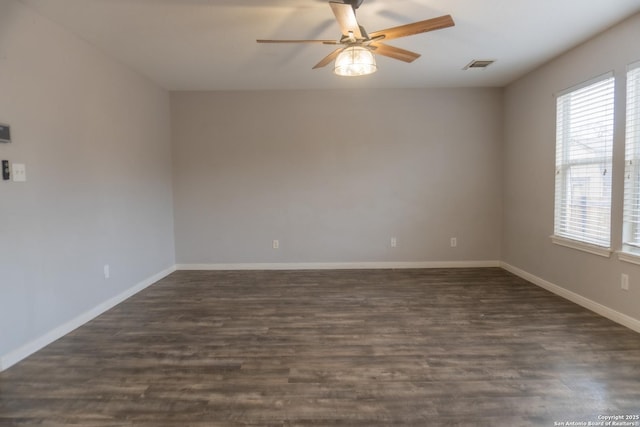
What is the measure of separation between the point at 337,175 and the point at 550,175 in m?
2.56

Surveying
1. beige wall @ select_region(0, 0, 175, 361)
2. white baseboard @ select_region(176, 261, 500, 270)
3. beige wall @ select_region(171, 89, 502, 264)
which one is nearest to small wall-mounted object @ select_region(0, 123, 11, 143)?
beige wall @ select_region(0, 0, 175, 361)

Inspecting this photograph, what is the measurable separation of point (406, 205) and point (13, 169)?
420 cm

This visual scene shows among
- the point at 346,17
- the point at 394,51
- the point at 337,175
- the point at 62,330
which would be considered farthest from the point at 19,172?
the point at 337,175

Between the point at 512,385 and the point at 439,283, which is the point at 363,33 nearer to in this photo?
the point at 512,385

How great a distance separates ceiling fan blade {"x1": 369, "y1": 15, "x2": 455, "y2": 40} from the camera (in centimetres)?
211

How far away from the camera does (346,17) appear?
211 centimetres

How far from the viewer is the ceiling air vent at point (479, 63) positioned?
3611 millimetres

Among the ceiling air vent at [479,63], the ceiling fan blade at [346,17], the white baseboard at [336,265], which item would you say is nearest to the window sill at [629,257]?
the white baseboard at [336,265]

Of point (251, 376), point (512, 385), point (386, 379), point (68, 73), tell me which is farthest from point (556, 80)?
point (68, 73)

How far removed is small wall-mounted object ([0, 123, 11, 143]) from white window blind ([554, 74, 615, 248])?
4.72 metres

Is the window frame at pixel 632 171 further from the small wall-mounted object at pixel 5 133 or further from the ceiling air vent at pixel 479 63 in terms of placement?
the small wall-mounted object at pixel 5 133

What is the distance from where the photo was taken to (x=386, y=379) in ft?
6.75

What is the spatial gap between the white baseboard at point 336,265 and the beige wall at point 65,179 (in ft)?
3.11

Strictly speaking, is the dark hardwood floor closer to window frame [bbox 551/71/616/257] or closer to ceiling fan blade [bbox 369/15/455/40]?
window frame [bbox 551/71/616/257]
